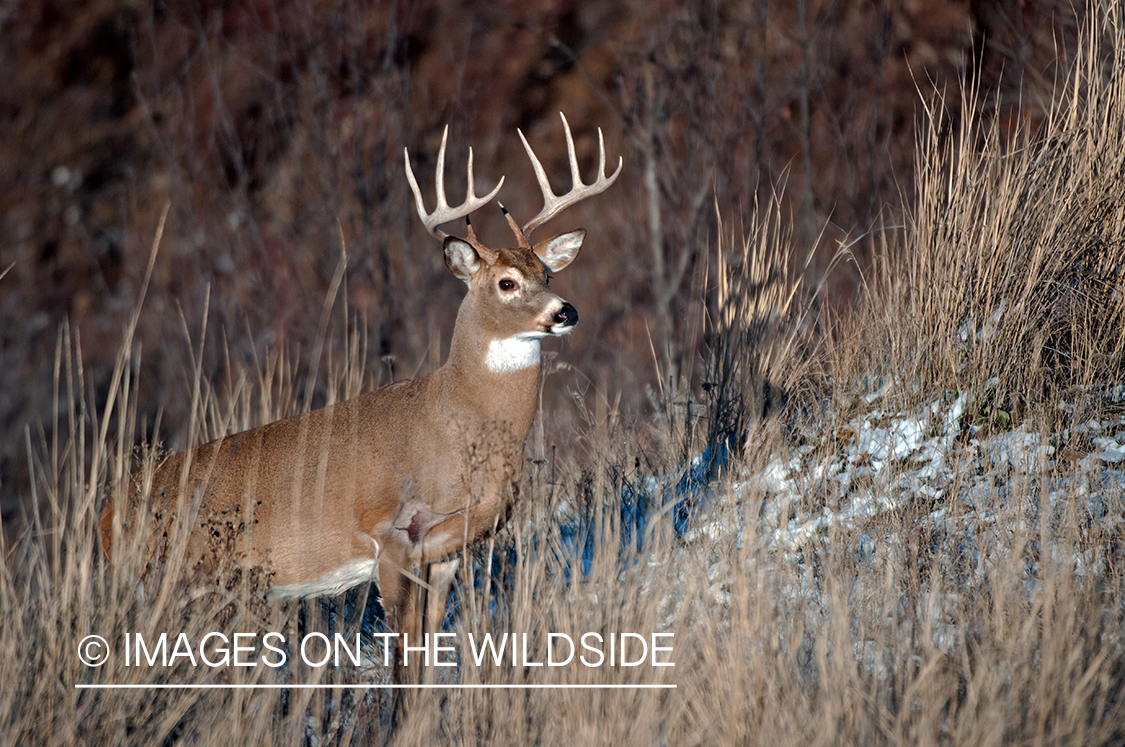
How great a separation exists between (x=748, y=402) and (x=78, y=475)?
2982 mm

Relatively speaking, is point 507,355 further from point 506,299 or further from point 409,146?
point 409,146

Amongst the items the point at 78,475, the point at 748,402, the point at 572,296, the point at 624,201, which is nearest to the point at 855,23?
the point at 624,201

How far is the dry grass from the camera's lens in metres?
2.86

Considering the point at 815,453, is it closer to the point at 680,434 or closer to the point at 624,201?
the point at 680,434

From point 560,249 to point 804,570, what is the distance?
6.27 feet

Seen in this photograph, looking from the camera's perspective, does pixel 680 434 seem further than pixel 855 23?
No

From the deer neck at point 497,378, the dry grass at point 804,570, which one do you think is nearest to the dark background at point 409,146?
the dry grass at point 804,570

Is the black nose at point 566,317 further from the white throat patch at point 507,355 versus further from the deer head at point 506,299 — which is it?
the white throat patch at point 507,355

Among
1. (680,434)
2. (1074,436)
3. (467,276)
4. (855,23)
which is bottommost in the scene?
(1074,436)

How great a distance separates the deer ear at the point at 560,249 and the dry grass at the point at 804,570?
884 mm

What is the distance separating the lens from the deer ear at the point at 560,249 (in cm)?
488

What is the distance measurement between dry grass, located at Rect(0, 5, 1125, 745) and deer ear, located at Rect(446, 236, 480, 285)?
0.89 m

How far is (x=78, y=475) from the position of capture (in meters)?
3.76

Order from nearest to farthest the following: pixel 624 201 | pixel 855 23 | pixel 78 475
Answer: pixel 78 475, pixel 855 23, pixel 624 201
